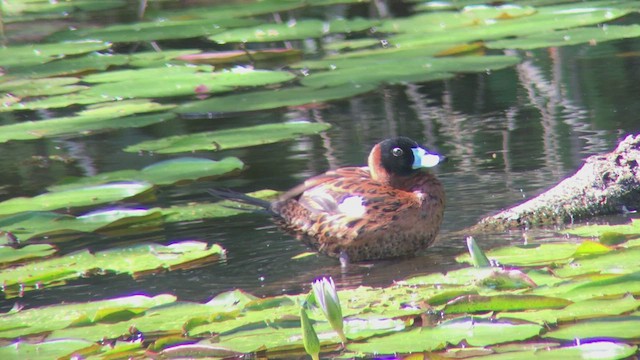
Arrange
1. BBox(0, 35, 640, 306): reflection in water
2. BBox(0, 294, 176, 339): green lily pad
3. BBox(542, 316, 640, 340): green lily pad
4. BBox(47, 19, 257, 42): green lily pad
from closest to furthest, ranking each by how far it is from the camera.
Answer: BBox(542, 316, 640, 340): green lily pad
BBox(0, 294, 176, 339): green lily pad
BBox(0, 35, 640, 306): reflection in water
BBox(47, 19, 257, 42): green lily pad

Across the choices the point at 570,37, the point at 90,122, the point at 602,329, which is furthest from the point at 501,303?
the point at 570,37

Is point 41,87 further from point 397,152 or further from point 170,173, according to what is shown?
point 397,152

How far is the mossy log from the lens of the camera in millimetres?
5523

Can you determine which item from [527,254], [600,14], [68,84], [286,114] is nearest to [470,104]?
[286,114]

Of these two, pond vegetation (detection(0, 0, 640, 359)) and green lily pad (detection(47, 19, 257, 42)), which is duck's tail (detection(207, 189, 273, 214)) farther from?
green lily pad (detection(47, 19, 257, 42))

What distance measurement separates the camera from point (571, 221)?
5.56m

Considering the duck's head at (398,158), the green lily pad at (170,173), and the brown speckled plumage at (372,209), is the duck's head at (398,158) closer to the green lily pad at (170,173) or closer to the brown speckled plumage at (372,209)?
the brown speckled plumage at (372,209)

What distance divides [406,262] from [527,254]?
0.82 metres

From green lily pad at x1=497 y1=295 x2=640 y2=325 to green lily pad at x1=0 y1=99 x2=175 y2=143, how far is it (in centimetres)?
507

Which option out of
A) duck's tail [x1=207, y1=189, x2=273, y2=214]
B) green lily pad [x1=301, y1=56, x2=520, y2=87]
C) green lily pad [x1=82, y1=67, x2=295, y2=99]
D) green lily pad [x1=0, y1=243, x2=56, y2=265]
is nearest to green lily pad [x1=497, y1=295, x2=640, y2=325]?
duck's tail [x1=207, y1=189, x2=273, y2=214]

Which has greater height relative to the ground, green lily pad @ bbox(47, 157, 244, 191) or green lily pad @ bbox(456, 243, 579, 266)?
green lily pad @ bbox(47, 157, 244, 191)

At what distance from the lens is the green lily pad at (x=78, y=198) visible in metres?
6.47

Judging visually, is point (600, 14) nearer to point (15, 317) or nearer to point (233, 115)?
point (233, 115)

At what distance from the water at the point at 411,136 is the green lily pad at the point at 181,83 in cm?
37
